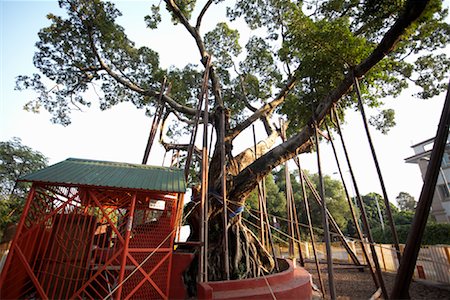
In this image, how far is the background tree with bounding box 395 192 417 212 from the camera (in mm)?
38031

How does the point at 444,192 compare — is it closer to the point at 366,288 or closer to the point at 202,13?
the point at 366,288

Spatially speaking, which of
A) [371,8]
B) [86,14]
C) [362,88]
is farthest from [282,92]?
[86,14]

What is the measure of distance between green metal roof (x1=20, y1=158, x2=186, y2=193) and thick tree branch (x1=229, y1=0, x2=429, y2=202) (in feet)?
6.97

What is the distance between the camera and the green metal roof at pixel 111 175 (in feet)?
14.0

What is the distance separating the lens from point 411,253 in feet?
6.39

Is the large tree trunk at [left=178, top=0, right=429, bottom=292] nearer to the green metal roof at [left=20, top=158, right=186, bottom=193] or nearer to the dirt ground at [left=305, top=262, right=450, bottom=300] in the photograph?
the green metal roof at [left=20, top=158, right=186, bottom=193]

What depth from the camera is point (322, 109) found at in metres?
5.35

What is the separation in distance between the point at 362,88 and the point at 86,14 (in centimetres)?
975

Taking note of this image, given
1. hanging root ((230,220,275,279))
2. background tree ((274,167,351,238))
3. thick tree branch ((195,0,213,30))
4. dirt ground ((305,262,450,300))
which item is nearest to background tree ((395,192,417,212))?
background tree ((274,167,351,238))

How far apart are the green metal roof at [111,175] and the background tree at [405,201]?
4777cm

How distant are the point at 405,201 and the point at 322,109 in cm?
4745

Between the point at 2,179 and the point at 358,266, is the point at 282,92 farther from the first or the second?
the point at 2,179

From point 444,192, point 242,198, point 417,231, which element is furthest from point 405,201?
point 417,231

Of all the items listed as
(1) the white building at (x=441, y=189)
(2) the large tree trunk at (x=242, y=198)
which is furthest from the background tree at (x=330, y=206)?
(2) the large tree trunk at (x=242, y=198)
